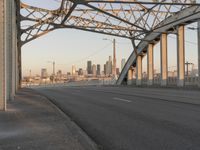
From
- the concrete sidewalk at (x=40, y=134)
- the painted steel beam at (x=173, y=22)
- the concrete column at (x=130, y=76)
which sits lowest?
the concrete sidewalk at (x=40, y=134)

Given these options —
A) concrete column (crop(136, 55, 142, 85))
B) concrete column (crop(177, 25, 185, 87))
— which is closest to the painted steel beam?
concrete column (crop(177, 25, 185, 87))

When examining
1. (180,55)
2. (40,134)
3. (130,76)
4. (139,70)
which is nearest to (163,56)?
(180,55)

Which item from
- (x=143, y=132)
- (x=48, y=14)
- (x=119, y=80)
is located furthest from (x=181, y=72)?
(x=143, y=132)

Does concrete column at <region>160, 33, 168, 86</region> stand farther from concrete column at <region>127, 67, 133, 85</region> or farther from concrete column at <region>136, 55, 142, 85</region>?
concrete column at <region>127, 67, 133, 85</region>

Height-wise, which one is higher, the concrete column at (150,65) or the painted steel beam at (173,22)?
the painted steel beam at (173,22)

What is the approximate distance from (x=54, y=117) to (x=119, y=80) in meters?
61.6

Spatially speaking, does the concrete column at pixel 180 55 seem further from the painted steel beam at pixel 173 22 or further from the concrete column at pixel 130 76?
the concrete column at pixel 130 76

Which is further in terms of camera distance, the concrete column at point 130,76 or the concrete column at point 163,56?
the concrete column at point 130,76

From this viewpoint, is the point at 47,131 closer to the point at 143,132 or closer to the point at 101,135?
the point at 101,135

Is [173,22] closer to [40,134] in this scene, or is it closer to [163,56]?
[163,56]

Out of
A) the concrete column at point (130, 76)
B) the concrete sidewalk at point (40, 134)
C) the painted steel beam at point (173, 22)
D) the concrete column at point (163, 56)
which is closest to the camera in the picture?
the concrete sidewalk at point (40, 134)

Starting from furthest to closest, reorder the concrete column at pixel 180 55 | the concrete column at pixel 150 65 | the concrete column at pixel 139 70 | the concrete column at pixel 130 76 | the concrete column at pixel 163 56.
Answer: the concrete column at pixel 130 76
the concrete column at pixel 139 70
the concrete column at pixel 150 65
the concrete column at pixel 163 56
the concrete column at pixel 180 55

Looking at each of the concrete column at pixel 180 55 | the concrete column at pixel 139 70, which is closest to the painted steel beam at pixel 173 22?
the concrete column at pixel 180 55

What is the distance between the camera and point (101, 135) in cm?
1100
